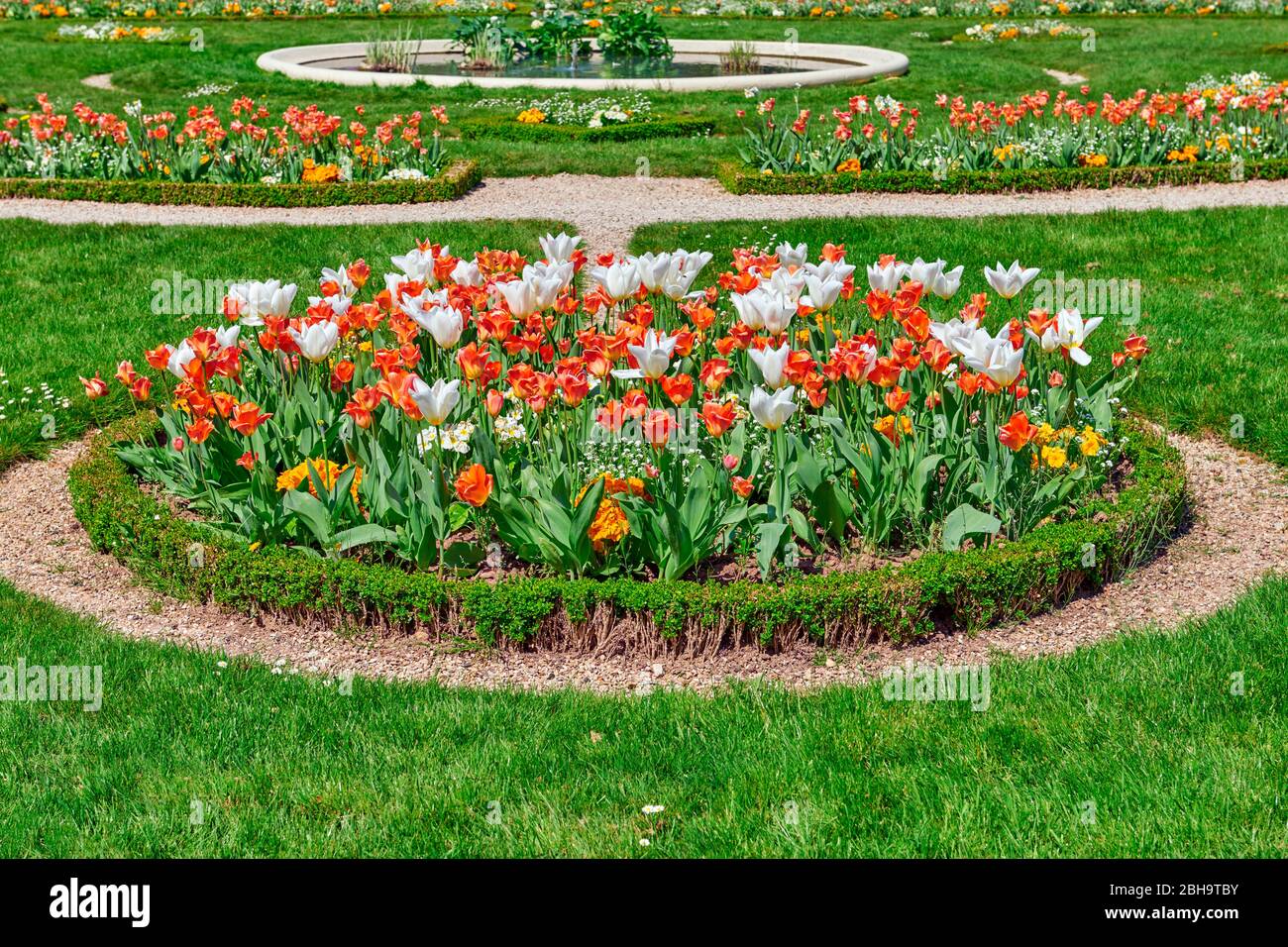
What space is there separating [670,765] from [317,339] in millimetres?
2633

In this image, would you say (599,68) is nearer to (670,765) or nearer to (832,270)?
(832,270)

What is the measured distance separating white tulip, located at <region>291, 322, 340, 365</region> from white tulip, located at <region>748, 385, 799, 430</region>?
1951 mm

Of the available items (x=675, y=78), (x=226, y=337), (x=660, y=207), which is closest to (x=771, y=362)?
(x=226, y=337)

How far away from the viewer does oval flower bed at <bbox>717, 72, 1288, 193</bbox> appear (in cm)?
1284

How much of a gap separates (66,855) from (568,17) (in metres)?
19.7

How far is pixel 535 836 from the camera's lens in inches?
158

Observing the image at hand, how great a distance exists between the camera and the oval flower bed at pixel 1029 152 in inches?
506

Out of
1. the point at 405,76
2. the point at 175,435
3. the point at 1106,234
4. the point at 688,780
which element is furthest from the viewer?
the point at 405,76

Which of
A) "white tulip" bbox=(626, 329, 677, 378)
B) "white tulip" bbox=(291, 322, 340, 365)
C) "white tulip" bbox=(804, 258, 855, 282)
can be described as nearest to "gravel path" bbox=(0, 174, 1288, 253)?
"white tulip" bbox=(804, 258, 855, 282)

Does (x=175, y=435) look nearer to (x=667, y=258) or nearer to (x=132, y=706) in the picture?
(x=132, y=706)

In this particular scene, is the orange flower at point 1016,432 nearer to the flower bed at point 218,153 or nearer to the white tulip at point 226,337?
the white tulip at point 226,337

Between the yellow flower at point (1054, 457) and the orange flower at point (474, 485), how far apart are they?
2.38 m

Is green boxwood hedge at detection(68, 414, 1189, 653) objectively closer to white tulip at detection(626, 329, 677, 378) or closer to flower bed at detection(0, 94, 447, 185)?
white tulip at detection(626, 329, 677, 378)
